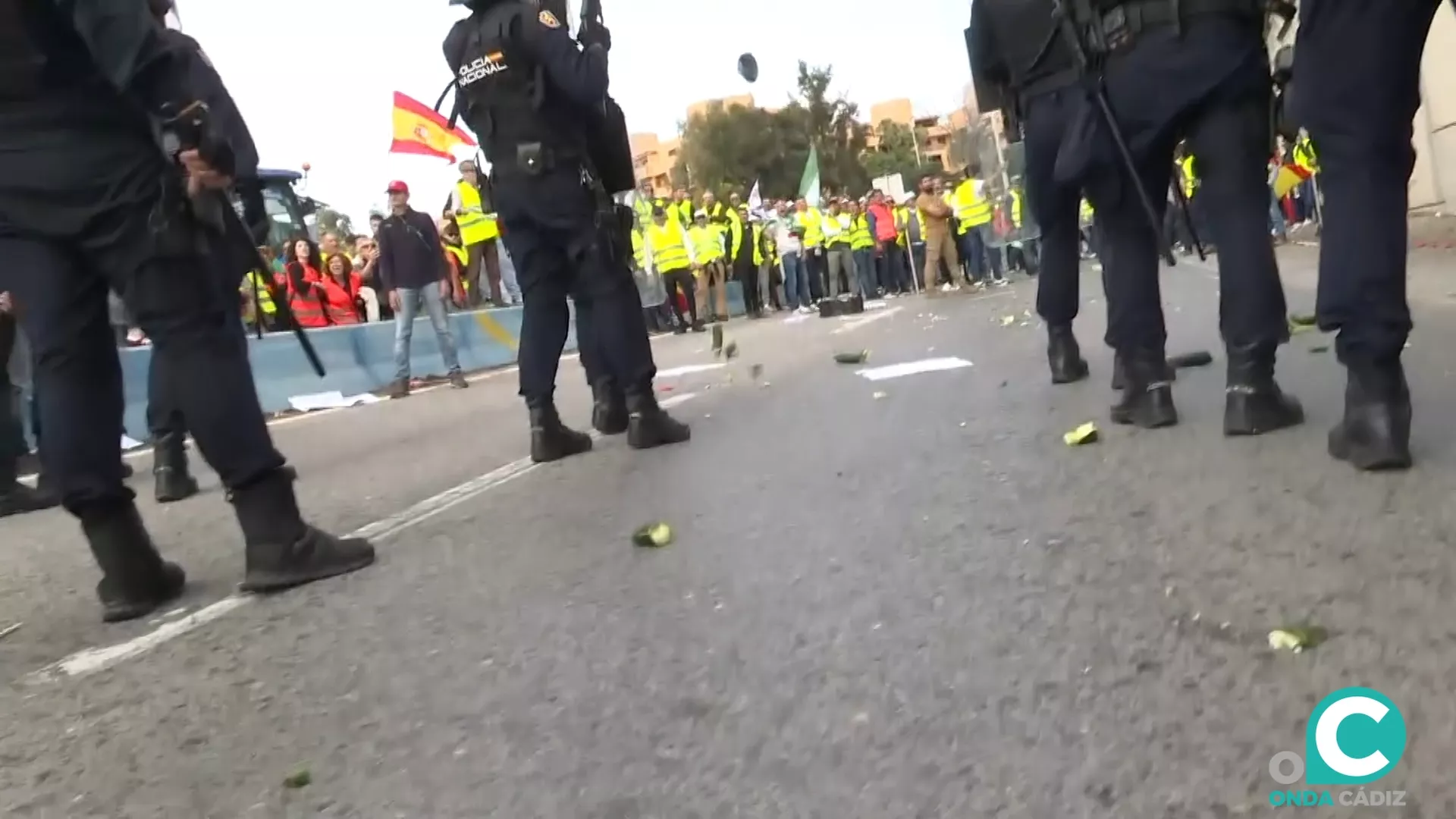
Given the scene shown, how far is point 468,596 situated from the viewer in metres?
3.21

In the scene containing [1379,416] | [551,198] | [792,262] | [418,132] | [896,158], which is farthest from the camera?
[896,158]

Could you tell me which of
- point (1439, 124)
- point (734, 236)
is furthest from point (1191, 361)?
point (734, 236)

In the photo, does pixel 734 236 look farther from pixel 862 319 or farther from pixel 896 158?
pixel 896 158

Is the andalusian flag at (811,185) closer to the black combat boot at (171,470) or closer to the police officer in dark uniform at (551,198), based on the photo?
the black combat boot at (171,470)

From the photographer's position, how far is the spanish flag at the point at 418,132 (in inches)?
749

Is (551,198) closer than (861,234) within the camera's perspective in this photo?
Yes

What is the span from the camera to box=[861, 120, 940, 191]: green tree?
3250 inches

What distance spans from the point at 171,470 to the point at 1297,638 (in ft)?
18.0

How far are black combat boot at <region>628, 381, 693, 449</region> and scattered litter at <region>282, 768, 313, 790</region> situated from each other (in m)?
3.45

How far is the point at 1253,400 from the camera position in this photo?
3734 mm

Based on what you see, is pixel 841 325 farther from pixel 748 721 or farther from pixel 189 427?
pixel 748 721

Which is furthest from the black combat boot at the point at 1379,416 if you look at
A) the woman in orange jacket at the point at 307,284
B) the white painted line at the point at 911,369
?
the woman in orange jacket at the point at 307,284

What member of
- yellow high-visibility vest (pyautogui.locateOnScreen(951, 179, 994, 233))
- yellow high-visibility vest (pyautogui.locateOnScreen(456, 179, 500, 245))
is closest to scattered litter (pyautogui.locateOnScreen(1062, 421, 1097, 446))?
yellow high-visibility vest (pyautogui.locateOnScreen(456, 179, 500, 245))

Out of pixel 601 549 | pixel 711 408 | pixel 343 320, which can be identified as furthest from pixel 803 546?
pixel 343 320
